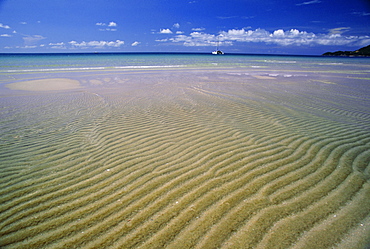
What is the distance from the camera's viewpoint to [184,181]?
2.97 metres

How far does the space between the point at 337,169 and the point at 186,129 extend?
3.03 metres

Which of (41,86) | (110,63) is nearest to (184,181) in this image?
(41,86)

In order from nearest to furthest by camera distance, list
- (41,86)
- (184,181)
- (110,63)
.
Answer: (184,181) < (41,86) < (110,63)

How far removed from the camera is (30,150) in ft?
12.9

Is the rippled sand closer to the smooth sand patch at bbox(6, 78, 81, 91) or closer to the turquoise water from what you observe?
the smooth sand patch at bbox(6, 78, 81, 91)

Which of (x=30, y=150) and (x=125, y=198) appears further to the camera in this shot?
(x=30, y=150)

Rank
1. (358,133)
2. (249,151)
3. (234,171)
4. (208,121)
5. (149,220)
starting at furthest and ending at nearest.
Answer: (208,121) → (358,133) → (249,151) → (234,171) → (149,220)

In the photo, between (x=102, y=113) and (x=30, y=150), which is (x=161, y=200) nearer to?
(x=30, y=150)

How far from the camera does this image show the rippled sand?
2098mm

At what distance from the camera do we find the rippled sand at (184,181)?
2098 millimetres

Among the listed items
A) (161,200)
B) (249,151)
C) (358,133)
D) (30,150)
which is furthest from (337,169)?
(30,150)

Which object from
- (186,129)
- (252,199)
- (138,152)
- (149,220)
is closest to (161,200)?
(149,220)

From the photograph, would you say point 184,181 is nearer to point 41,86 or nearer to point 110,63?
Result: point 41,86

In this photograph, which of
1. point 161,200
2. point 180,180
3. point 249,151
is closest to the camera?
point 161,200
